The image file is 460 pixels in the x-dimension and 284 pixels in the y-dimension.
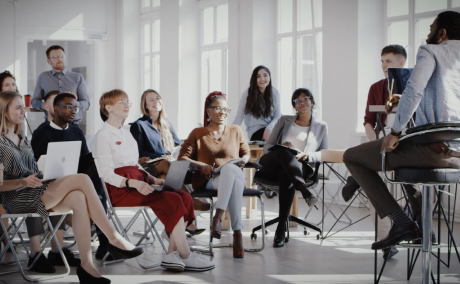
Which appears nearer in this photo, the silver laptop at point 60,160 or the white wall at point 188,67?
the silver laptop at point 60,160

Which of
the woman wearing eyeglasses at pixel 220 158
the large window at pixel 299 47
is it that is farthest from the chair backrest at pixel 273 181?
the large window at pixel 299 47

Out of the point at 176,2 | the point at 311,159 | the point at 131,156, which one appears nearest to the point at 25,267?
the point at 131,156

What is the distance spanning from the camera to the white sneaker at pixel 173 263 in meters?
4.77

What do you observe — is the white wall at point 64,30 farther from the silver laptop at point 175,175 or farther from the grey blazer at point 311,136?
the silver laptop at point 175,175

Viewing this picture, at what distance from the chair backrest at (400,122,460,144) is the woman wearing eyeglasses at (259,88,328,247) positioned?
7.68 ft

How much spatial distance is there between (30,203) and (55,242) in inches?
24.1

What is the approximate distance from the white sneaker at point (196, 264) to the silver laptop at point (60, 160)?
1.02m

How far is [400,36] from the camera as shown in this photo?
8.56 metres

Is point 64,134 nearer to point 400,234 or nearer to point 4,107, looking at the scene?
point 4,107

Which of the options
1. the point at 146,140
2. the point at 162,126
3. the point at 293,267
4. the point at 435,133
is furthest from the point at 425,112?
the point at 162,126

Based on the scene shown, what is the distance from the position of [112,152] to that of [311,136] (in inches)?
82.6

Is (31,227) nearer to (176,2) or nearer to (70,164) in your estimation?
(70,164)

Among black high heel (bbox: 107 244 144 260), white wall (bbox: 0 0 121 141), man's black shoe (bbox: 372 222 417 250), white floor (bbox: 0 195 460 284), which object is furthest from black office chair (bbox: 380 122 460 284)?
white wall (bbox: 0 0 121 141)

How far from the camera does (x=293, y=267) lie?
16.3 feet
